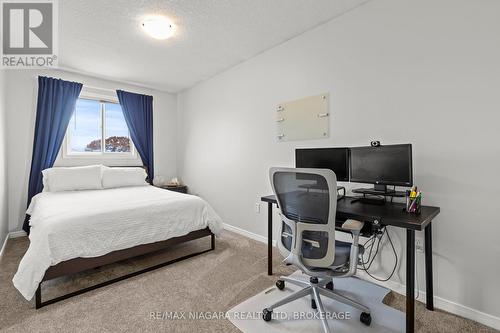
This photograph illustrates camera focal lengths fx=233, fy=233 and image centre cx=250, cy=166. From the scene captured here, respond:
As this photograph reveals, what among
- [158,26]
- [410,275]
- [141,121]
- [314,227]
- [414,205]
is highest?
[158,26]

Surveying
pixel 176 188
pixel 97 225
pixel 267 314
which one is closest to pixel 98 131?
pixel 176 188

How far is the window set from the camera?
3.80 meters

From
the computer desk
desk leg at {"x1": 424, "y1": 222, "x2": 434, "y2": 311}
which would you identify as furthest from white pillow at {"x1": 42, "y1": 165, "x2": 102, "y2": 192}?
desk leg at {"x1": 424, "y1": 222, "x2": 434, "y2": 311}

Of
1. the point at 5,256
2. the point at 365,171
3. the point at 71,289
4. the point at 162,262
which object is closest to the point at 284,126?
the point at 365,171

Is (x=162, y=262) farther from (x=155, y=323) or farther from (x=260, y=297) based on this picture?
(x=260, y=297)

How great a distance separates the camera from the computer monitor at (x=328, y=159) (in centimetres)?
209

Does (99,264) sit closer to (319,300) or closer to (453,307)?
Answer: (319,300)

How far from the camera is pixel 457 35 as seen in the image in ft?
5.46

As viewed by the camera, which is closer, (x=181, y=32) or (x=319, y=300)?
(x=319, y=300)

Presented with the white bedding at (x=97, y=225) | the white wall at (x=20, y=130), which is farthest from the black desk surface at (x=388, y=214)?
the white wall at (x=20, y=130)

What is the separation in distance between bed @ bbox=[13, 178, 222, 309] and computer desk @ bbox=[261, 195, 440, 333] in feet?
5.42

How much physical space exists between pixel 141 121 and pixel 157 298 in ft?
11.0

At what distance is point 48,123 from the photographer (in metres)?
3.40

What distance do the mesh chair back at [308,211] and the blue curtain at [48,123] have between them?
3.58m
